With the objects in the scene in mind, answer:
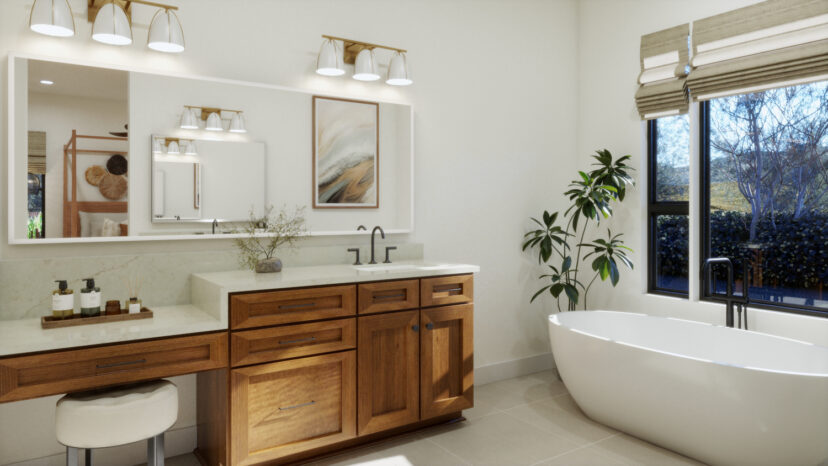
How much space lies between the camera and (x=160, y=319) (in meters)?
2.42

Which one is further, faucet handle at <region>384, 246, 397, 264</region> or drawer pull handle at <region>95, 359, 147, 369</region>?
faucet handle at <region>384, 246, 397, 264</region>

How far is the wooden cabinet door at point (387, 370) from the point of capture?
2775 millimetres

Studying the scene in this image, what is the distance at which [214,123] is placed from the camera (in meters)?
2.87

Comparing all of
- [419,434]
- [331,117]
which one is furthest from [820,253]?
[331,117]

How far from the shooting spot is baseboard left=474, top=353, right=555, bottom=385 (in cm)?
397

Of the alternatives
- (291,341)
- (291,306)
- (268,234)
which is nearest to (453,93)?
(268,234)

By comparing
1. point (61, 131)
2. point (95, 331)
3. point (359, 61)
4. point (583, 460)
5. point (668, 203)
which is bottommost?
point (583, 460)

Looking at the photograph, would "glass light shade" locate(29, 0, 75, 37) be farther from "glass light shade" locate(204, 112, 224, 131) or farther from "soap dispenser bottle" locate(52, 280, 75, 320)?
"soap dispenser bottle" locate(52, 280, 75, 320)

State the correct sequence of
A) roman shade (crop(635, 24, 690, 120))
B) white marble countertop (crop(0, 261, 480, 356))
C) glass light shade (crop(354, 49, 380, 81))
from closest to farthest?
white marble countertop (crop(0, 261, 480, 356))
glass light shade (crop(354, 49, 380, 81))
roman shade (crop(635, 24, 690, 120))

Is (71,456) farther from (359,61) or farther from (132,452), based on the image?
(359,61)

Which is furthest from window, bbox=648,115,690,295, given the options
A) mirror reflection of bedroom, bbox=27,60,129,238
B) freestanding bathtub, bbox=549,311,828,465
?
mirror reflection of bedroom, bbox=27,60,129,238

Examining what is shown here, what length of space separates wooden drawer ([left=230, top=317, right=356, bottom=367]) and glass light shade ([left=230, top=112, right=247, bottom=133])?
113 cm

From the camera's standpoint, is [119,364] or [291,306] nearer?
[119,364]

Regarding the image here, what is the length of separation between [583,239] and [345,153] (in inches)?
86.1
